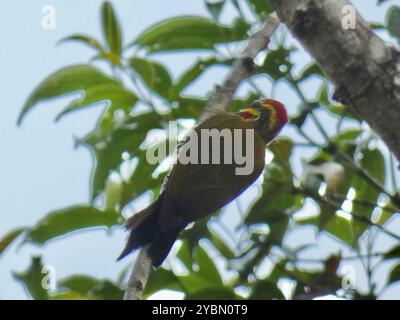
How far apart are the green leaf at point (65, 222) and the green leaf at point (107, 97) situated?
35 cm

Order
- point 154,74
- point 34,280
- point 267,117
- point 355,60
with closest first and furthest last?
1. point 355,60
2. point 34,280
3. point 154,74
4. point 267,117

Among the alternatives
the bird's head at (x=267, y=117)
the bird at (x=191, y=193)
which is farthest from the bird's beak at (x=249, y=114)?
the bird at (x=191, y=193)

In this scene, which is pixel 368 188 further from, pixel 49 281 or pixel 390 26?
pixel 49 281

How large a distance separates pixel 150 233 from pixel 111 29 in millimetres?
655

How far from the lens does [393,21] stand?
102 inches

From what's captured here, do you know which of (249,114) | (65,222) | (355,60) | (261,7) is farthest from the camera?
(249,114)

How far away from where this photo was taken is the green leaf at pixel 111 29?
2639mm

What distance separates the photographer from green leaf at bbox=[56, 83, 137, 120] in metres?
2.62

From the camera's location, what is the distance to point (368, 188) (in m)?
2.61

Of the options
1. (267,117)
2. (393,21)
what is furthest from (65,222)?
(393,21)

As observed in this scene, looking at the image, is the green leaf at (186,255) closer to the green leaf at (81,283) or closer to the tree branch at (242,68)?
the green leaf at (81,283)

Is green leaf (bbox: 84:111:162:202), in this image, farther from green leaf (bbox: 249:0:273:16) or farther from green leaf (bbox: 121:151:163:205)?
green leaf (bbox: 249:0:273:16)

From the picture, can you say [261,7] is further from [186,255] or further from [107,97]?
[186,255]
